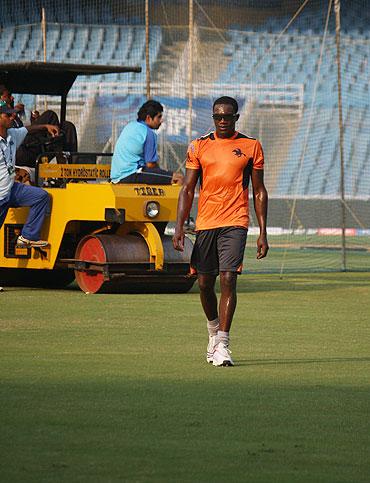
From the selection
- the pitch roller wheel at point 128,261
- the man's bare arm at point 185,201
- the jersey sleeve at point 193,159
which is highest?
the jersey sleeve at point 193,159

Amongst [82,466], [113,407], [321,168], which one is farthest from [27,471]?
[321,168]

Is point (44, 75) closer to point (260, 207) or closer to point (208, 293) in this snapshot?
point (260, 207)

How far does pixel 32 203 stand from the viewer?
1515cm

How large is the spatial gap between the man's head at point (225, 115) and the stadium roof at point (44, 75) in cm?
706

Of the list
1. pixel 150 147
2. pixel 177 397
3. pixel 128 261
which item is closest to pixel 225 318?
pixel 177 397

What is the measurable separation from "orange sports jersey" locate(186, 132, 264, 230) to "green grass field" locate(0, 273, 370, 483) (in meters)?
1.01

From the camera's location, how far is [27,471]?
18.2 feet

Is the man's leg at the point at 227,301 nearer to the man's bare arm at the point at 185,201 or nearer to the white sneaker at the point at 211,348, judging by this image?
the white sneaker at the point at 211,348

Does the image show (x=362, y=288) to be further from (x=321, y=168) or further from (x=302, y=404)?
(x=321, y=168)

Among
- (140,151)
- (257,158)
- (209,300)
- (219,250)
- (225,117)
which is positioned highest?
(225,117)

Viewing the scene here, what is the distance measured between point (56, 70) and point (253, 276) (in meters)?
5.25

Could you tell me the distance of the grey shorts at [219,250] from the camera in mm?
9352

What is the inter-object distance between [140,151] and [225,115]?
239 inches

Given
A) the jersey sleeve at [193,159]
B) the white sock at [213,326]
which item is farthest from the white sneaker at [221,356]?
the jersey sleeve at [193,159]
